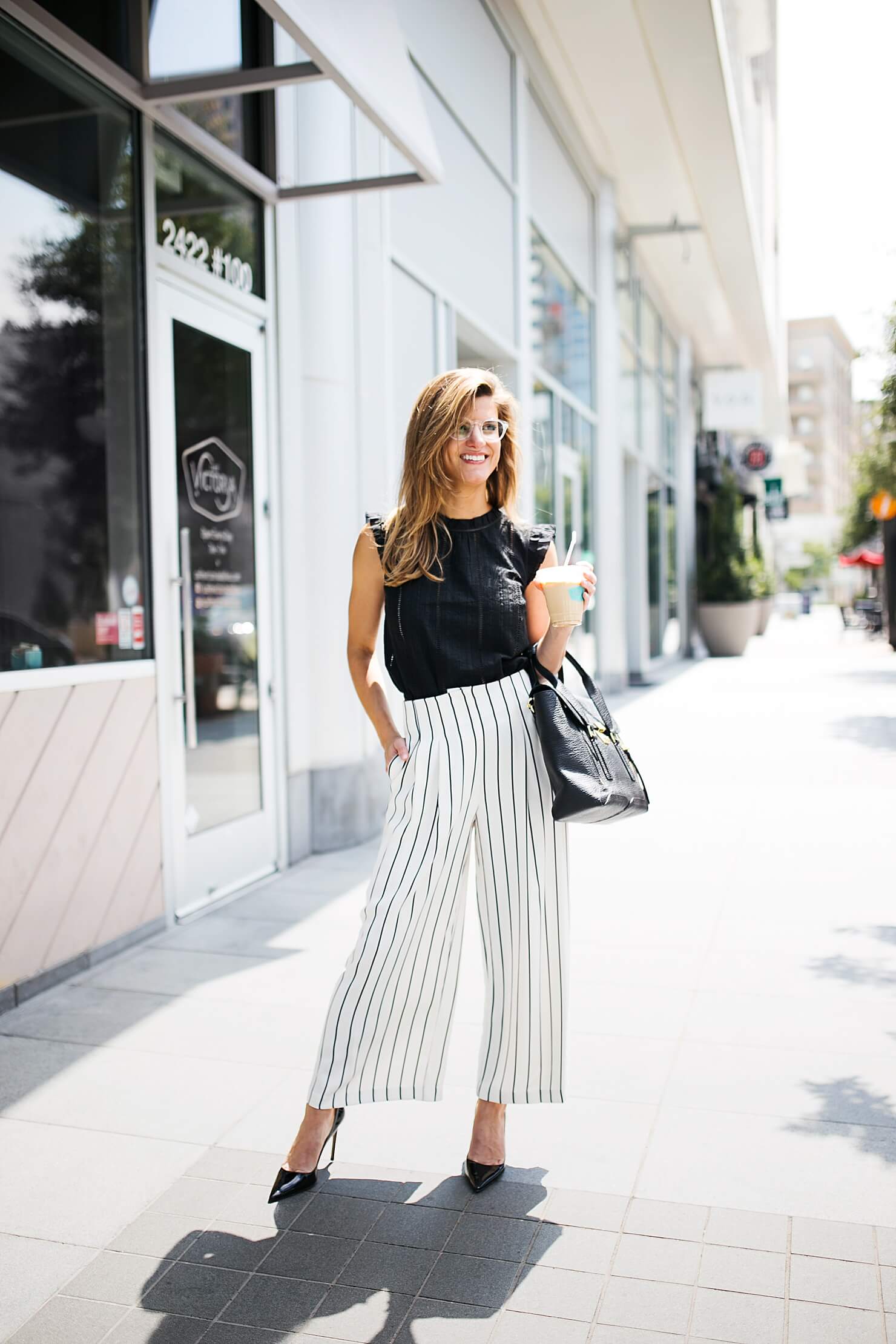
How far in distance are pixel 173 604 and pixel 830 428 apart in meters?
122

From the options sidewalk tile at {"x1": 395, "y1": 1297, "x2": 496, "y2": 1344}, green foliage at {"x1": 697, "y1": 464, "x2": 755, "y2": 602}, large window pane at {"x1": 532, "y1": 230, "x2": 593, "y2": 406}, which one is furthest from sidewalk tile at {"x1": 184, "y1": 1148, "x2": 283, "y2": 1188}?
→ green foliage at {"x1": 697, "y1": 464, "x2": 755, "y2": 602}

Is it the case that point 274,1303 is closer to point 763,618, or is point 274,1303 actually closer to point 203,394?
point 203,394

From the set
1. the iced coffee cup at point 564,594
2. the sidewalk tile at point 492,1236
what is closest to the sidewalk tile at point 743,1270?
the sidewalk tile at point 492,1236

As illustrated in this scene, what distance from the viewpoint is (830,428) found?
11794 cm

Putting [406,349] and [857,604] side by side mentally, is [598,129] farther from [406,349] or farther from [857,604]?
[857,604]

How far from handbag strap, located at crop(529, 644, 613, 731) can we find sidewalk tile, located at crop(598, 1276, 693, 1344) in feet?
3.87

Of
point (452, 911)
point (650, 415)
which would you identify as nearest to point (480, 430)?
point (452, 911)

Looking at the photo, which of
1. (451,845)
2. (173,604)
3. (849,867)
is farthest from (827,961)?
(173,604)

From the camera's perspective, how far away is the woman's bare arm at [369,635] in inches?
112

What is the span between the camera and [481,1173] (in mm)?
2863

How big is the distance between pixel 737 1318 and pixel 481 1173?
731 millimetres

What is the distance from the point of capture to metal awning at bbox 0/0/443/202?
170 inches

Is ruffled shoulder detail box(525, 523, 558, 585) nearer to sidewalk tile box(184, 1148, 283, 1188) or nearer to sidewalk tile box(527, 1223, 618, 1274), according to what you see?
sidewalk tile box(527, 1223, 618, 1274)

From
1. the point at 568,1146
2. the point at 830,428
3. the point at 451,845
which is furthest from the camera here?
the point at 830,428
